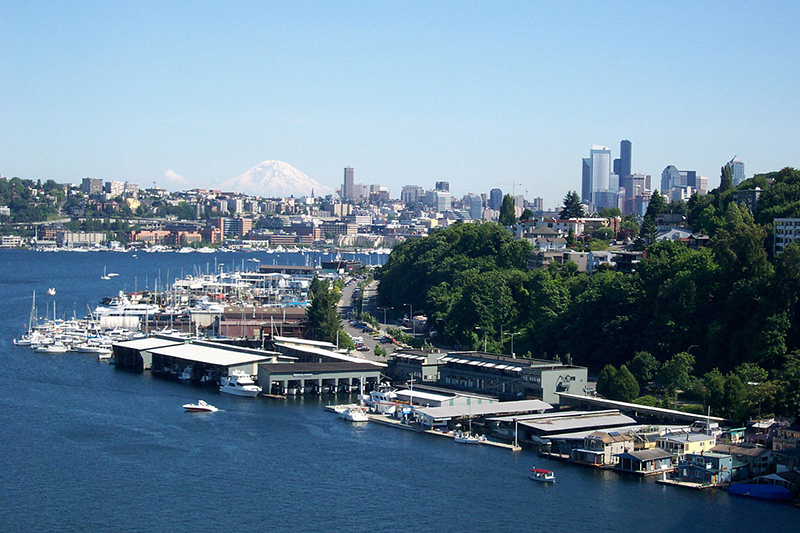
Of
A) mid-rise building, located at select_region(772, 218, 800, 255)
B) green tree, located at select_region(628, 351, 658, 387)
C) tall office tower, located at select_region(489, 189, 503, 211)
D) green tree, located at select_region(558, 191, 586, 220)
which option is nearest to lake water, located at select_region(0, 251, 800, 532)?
green tree, located at select_region(628, 351, 658, 387)

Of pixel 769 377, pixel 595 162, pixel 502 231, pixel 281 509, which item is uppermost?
pixel 595 162

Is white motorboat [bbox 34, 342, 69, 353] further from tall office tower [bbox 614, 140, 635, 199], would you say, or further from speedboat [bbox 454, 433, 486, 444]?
tall office tower [bbox 614, 140, 635, 199]

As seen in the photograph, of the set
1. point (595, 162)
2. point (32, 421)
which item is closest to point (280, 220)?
point (595, 162)

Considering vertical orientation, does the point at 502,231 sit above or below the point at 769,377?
above

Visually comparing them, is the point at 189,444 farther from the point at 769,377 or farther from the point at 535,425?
the point at 769,377

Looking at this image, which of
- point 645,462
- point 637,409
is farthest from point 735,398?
point 645,462

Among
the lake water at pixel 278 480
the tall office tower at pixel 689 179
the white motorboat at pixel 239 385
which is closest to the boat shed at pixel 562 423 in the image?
the lake water at pixel 278 480
